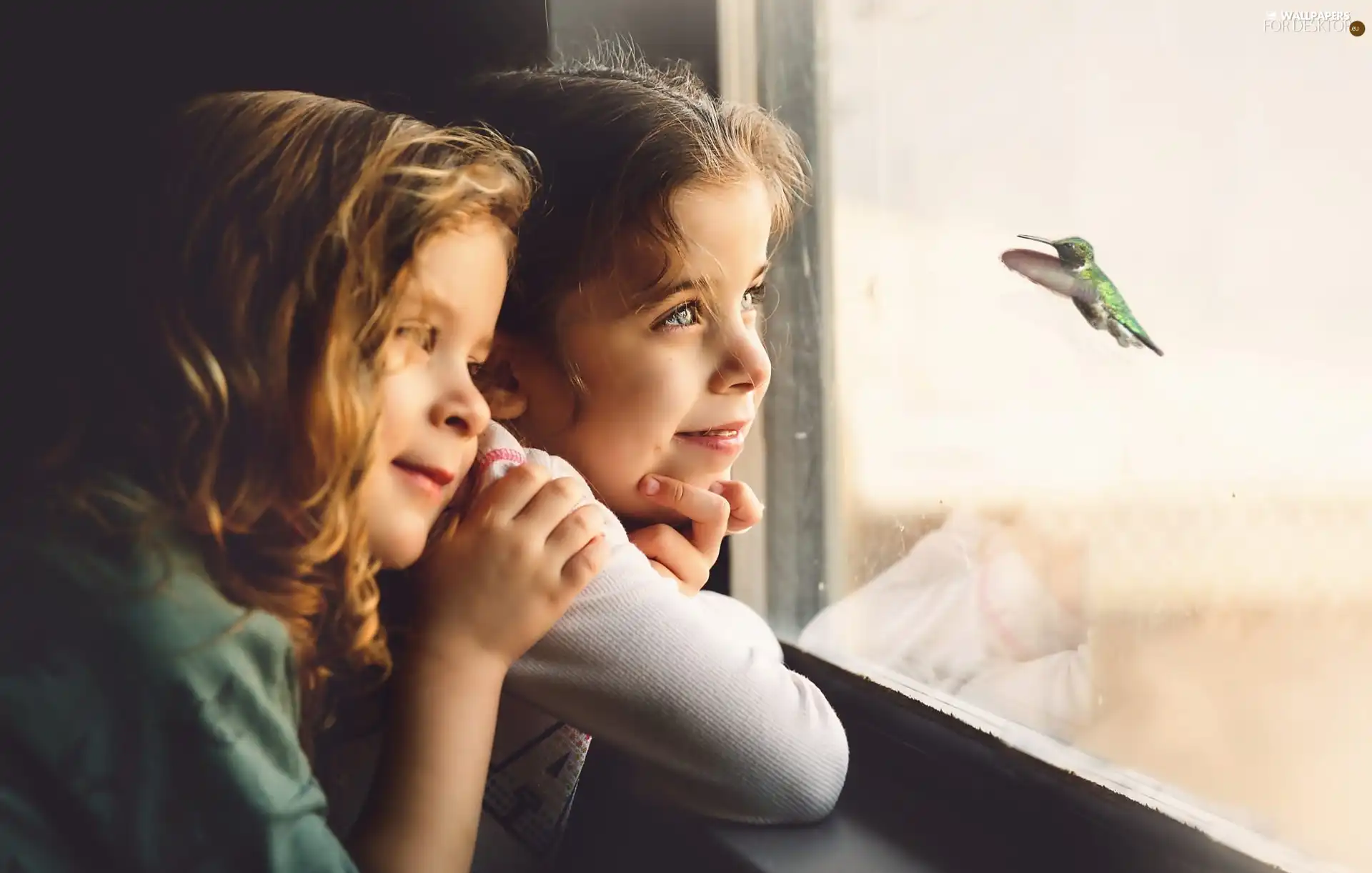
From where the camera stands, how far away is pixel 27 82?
1.67 ft

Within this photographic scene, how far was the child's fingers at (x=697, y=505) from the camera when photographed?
630 millimetres

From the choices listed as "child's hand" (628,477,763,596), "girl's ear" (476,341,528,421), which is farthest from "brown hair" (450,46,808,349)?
"child's hand" (628,477,763,596)

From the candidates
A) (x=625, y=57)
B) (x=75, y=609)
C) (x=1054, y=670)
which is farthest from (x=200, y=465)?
(x=1054, y=670)

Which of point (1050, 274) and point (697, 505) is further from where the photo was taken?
point (697, 505)

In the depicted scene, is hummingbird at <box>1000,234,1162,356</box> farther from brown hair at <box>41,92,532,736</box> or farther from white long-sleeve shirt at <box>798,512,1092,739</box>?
brown hair at <box>41,92,532,736</box>

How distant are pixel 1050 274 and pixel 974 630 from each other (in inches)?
7.6

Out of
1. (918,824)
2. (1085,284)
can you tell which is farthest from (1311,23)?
(918,824)

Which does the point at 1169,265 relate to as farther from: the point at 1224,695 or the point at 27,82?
the point at 27,82

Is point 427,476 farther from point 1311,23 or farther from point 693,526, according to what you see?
point 1311,23

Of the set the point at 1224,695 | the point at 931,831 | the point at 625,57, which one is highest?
the point at 625,57

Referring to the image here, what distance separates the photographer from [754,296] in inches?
24.8

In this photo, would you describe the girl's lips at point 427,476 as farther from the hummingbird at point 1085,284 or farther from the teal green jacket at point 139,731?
the hummingbird at point 1085,284

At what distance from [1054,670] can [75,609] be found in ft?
1.53

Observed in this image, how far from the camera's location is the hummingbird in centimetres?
50
